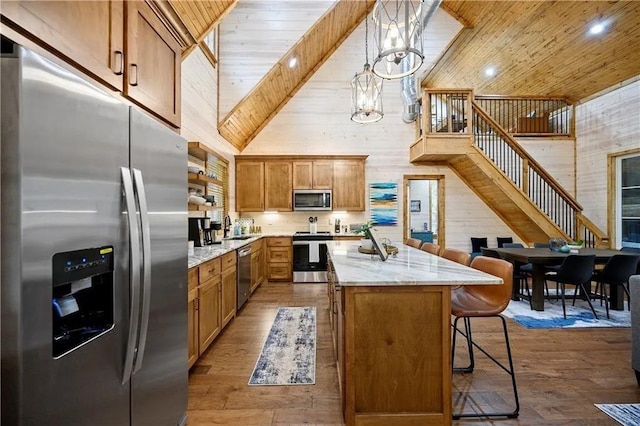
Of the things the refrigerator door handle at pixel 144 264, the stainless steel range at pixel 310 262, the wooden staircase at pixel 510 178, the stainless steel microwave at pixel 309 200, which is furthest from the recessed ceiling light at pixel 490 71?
the refrigerator door handle at pixel 144 264

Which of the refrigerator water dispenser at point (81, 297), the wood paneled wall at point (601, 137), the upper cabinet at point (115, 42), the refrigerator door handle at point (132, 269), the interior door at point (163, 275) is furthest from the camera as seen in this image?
the wood paneled wall at point (601, 137)

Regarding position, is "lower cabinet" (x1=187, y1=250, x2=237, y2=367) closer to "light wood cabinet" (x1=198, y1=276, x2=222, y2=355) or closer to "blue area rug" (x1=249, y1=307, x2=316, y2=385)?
"light wood cabinet" (x1=198, y1=276, x2=222, y2=355)

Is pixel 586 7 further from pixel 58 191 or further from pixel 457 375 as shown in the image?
pixel 58 191

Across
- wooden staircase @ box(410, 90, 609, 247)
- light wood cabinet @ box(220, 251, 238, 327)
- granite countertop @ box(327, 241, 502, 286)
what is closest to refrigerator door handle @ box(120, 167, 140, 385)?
granite countertop @ box(327, 241, 502, 286)

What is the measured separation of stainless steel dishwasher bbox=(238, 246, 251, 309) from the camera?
4002 mm

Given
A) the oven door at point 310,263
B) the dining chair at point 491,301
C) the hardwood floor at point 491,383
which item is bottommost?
the hardwood floor at point 491,383

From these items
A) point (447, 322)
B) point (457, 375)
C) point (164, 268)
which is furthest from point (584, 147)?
point (164, 268)

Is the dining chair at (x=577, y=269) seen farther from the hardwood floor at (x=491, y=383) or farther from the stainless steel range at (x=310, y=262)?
the stainless steel range at (x=310, y=262)

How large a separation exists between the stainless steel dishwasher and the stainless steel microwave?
199 centimetres

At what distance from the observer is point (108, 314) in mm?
1166

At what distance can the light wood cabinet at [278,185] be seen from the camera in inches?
250

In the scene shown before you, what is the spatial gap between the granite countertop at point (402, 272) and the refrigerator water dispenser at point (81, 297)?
112 centimetres

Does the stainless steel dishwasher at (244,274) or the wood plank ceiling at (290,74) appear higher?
the wood plank ceiling at (290,74)

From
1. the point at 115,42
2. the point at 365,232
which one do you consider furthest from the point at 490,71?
the point at 115,42
